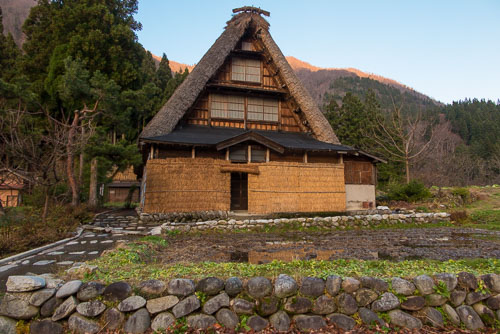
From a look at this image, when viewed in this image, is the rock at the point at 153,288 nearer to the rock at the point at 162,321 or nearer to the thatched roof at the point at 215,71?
the rock at the point at 162,321

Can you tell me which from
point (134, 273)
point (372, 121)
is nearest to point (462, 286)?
point (134, 273)

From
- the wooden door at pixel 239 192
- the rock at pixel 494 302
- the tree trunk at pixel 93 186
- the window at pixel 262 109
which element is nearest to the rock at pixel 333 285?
the rock at pixel 494 302

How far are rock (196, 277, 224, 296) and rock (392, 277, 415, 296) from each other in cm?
184

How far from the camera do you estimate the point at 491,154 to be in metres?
35.1

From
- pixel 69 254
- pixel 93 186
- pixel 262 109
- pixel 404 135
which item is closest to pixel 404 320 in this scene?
pixel 69 254

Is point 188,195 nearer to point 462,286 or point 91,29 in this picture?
point 462,286

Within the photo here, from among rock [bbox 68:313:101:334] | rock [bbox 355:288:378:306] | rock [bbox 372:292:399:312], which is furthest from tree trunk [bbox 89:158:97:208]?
rock [bbox 372:292:399:312]

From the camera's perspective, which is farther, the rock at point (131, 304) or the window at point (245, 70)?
the window at point (245, 70)

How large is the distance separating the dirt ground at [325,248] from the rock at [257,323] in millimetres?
2105

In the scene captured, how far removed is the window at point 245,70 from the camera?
16.0 metres

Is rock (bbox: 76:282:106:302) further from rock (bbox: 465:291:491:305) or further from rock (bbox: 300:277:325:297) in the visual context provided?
rock (bbox: 465:291:491:305)

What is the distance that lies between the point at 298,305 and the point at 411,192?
14777 millimetres

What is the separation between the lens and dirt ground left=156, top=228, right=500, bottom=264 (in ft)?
18.0

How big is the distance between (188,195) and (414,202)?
Answer: 11.5 metres
